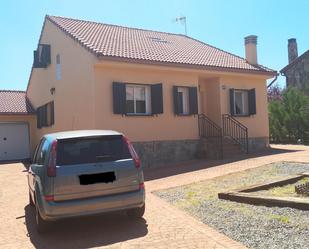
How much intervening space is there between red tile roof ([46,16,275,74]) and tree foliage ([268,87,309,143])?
4.02m

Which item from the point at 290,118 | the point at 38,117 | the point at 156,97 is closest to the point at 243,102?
the point at 290,118

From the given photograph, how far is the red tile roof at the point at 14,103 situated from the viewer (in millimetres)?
25984

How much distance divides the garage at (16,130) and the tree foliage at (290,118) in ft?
47.5

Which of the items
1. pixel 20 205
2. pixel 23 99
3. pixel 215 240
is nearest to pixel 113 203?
pixel 215 240

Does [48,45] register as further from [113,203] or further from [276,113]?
[113,203]

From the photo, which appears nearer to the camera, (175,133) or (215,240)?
(215,240)

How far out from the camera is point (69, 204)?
6.44m

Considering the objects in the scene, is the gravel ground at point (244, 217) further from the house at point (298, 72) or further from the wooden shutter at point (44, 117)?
the house at point (298, 72)

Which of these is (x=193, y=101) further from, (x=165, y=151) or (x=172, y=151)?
(x=165, y=151)

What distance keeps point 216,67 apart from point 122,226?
11.8m

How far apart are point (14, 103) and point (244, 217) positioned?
933 inches

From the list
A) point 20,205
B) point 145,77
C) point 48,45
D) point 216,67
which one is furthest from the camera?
point 48,45

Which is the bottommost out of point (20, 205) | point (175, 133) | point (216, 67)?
point (20, 205)

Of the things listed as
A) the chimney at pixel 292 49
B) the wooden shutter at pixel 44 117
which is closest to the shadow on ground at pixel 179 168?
the wooden shutter at pixel 44 117
